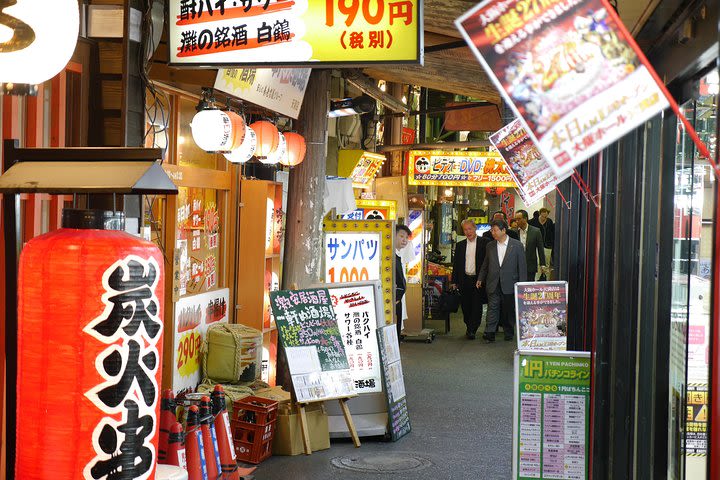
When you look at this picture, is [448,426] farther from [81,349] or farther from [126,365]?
[81,349]

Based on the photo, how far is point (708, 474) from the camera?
284cm

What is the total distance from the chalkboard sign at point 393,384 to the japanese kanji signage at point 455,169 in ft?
Result: 31.9

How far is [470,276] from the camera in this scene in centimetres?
1806

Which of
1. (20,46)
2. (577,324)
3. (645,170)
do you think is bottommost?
(577,324)

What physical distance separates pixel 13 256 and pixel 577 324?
6411mm

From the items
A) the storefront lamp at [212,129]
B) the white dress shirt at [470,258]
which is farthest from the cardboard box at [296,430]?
the white dress shirt at [470,258]

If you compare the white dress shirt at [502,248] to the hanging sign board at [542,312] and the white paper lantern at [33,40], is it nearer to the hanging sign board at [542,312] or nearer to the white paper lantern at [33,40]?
the hanging sign board at [542,312]

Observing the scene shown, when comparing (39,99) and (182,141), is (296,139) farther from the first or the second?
(39,99)

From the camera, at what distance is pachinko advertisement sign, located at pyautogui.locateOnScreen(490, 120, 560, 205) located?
7.64 m

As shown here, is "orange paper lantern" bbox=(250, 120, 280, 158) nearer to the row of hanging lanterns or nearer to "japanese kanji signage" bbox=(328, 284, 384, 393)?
the row of hanging lanterns

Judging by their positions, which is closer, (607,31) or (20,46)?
(607,31)

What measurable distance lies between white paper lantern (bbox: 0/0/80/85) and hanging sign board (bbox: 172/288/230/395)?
5260mm

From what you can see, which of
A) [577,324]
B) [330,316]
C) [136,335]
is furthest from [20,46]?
[577,324]

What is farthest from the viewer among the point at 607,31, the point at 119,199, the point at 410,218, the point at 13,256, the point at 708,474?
the point at 410,218
